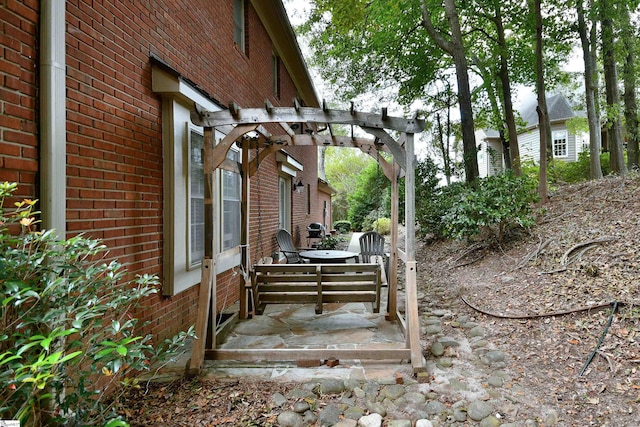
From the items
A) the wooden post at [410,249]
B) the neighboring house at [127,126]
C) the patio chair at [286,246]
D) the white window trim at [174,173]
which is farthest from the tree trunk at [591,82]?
the white window trim at [174,173]

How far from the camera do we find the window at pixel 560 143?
2180 cm

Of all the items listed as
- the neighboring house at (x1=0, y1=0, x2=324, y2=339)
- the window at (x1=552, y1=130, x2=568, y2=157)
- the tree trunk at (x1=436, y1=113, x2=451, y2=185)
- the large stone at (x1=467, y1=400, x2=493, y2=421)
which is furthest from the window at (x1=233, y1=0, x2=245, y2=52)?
the window at (x1=552, y1=130, x2=568, y2=157)

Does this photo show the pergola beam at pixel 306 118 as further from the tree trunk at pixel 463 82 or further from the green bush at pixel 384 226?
the green bush at pixel 384 226

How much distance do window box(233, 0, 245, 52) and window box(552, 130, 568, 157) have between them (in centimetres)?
2219

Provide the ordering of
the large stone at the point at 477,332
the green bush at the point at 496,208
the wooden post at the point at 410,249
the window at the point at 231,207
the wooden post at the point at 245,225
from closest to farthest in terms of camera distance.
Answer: the wooden post at the point at 410,249 → the large stone at the point at 477,332 → the wooden post at the point at 245,225 → the window at the point at 231,207 → the green bush at the point at 496,208

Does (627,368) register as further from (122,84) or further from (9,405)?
→ (122,84)

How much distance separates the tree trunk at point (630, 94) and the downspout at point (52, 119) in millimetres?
12829

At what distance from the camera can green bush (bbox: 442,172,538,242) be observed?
22.0 ft

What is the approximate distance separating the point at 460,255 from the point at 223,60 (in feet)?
20.6

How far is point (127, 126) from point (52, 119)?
0.89 m

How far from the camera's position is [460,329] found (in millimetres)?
4375

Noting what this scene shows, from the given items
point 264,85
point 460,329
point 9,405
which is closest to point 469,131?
point 264,85

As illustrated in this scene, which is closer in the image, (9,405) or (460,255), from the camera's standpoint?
(9,405)

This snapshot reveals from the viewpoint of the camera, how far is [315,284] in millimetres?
4344
